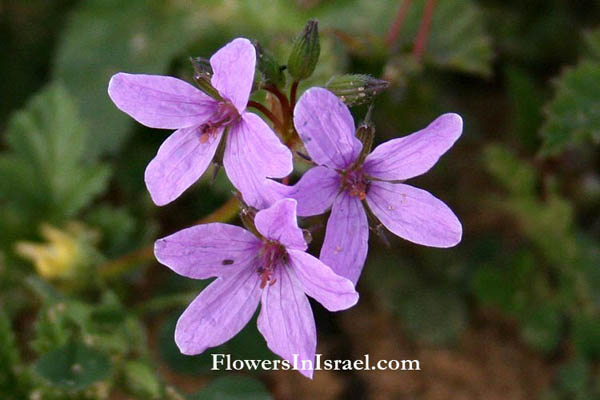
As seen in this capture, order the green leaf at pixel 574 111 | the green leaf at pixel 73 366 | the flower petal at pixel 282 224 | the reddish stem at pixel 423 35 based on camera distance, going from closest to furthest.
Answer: the flower petal at pixel 282 224 → the green leaf at pixel 73 366 → the green leaf at pixel 574 111 → the reddish stem at pixel 423 35

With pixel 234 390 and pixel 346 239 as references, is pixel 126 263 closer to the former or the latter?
pixel 234 390

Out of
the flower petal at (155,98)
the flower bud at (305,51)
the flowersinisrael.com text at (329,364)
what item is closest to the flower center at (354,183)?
the flower bud at (305,51)

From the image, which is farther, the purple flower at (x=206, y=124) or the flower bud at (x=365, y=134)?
the flower bud at (x=365, y=134)

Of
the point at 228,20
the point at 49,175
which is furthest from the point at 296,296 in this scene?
the point at 228,20

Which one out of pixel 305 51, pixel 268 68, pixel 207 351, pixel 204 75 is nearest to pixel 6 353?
pixel 207 351

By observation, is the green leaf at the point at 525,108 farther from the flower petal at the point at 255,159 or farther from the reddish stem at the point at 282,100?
the flower petal at the point at 255,159

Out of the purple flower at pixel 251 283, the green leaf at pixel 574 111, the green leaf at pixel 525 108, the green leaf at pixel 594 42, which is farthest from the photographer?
the green leaf at pixel 525 108

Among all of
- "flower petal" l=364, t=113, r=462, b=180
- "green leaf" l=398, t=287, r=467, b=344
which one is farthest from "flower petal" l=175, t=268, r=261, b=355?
"green leaf" l=398, t=287, r=467, b=344

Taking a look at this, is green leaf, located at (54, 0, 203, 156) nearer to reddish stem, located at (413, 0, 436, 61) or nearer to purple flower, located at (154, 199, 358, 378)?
reddish stem, located at (413, 0, 436, 61)
